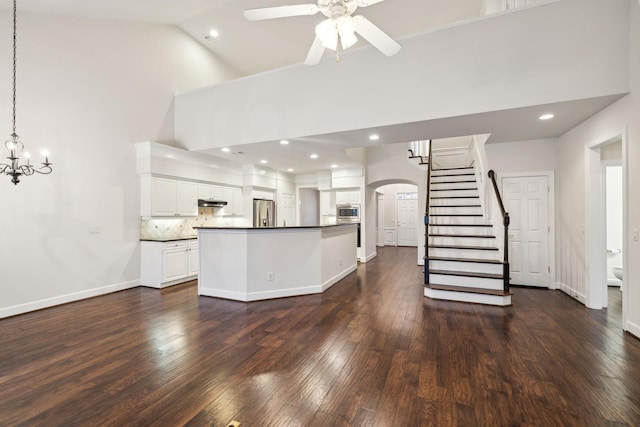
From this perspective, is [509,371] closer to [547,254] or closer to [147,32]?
[547,254]

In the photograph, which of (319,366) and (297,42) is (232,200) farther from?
(319,366)

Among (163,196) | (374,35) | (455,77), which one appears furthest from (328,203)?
(374,35)

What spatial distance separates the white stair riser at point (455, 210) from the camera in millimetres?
5875

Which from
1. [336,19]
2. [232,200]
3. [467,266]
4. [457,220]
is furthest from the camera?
[232,200]

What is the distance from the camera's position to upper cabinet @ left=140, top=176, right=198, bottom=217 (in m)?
5.29

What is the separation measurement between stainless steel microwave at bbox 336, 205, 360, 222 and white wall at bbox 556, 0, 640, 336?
448cm

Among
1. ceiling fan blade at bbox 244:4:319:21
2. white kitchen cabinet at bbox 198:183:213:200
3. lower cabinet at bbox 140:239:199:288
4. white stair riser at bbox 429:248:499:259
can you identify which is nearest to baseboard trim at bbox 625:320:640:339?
white stair riser at bbox 429:248:499:259

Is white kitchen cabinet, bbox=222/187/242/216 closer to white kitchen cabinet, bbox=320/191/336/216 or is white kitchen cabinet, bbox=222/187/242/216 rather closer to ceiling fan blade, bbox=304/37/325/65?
white kitchen cabinet, bbox=320/191/336/216

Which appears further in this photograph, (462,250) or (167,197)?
(167,197)

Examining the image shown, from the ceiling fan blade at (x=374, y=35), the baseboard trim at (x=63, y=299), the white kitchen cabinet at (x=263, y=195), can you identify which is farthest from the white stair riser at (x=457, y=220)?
the baseboard trim at (x=63, y=299)

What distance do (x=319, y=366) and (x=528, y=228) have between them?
15.6 feet

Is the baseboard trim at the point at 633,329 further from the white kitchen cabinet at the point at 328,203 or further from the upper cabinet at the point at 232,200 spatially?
the upper cabinet at the point at 232,200

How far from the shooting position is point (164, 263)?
16.9 feet

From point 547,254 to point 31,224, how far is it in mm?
8156
